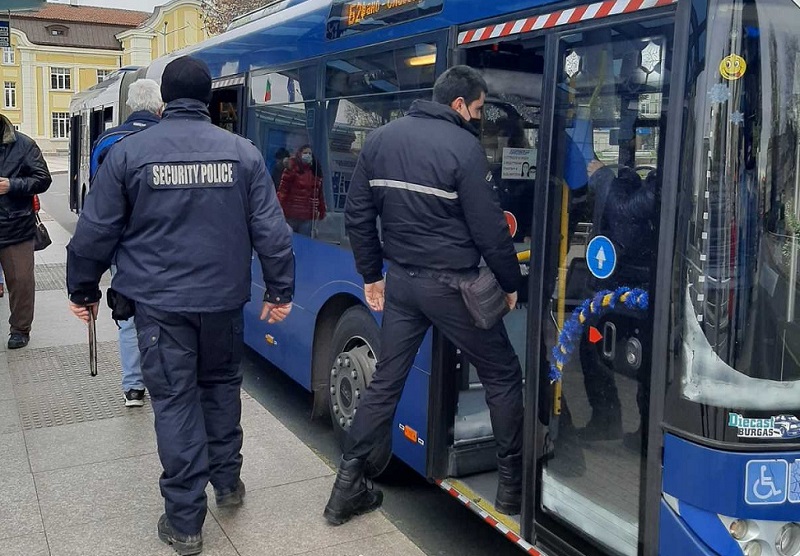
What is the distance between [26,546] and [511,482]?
2.17 meters

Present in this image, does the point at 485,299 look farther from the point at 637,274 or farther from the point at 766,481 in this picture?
the point at 766,481

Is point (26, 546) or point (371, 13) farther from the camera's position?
point (371, 13)

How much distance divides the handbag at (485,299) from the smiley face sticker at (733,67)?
1.35 meters

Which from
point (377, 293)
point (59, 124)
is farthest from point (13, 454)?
point (59, 124)

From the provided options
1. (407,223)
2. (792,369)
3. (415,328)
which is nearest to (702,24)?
(792,369)

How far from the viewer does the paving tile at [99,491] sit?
14.0 ft

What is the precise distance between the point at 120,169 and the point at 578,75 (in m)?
1.90

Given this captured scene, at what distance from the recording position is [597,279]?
303 cm

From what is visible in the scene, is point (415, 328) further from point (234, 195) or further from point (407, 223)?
point (234, 195)

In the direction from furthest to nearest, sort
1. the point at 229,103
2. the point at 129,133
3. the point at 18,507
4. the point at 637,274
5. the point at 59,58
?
the point at 59,58, the point at 229,103, the point at 129,133, the point at 18,507, the point at 637,274

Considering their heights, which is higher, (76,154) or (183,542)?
(76,154)

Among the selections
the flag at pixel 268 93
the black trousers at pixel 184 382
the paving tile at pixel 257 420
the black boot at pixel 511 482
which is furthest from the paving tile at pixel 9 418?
the black boot at pixel 511 482

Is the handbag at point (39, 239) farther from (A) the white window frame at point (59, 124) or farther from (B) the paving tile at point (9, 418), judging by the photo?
(A) the white window frame at point (59, 124)

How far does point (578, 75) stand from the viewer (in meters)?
3.12
